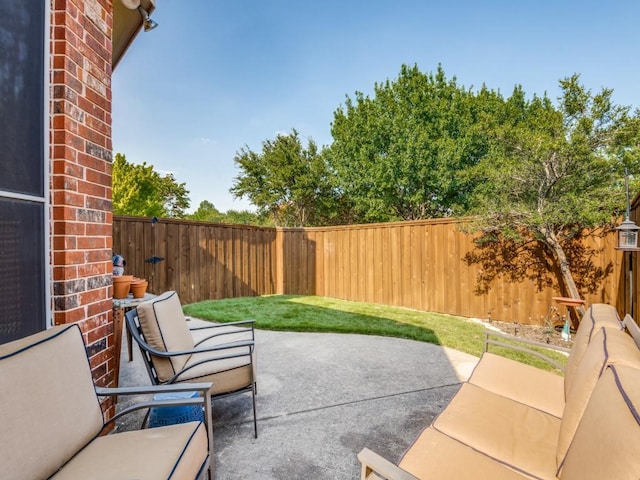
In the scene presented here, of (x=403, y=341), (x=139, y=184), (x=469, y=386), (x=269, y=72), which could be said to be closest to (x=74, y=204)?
(x=469, y=386)

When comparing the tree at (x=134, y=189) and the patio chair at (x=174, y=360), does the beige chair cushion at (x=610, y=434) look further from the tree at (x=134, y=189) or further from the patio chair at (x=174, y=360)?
the tree at (x=134, y=189)

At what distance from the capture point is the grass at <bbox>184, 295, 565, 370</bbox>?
173 inches

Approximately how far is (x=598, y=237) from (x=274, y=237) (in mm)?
6404

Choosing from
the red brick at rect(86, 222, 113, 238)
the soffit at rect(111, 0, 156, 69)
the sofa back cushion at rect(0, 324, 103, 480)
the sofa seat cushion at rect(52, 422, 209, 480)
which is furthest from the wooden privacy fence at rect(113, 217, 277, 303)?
the sofa seat cushion at rect(52, 422, 209, 480)

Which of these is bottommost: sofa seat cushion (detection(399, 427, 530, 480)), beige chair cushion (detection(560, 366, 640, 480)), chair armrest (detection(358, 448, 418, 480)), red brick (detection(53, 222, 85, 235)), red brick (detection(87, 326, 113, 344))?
sofa seat cushion (detection(399, 427, 530, 480))

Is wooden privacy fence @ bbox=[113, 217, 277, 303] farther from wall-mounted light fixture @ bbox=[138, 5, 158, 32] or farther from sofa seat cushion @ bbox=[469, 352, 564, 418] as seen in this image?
sofa seat cushion @ bbox=[469, 352, 564, 418]

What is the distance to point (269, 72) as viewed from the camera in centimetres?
819

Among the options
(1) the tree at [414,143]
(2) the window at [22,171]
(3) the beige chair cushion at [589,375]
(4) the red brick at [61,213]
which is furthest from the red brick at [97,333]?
(1) the tree at [414,143]

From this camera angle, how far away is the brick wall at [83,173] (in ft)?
6.16

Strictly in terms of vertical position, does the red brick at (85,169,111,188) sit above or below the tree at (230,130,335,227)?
below

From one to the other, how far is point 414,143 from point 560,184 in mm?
7408

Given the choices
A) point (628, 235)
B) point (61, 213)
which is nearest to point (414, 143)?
point (628, 235)

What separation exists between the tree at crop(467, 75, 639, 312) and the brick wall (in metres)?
4.70

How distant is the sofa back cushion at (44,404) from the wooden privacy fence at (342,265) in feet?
15.8
